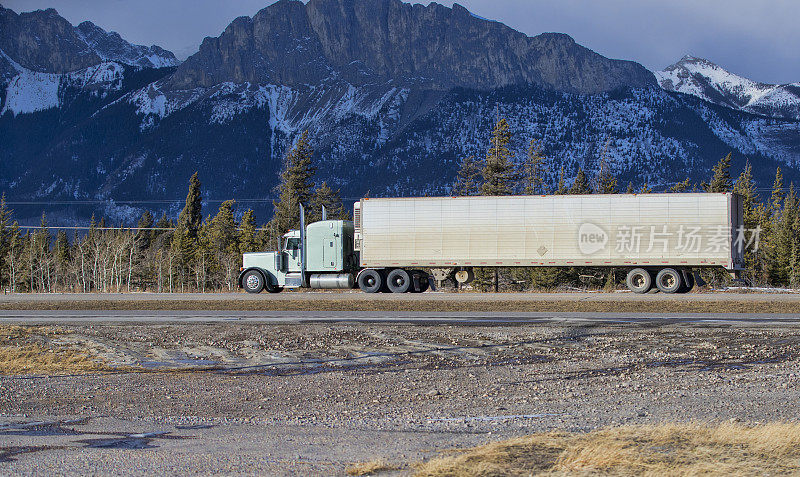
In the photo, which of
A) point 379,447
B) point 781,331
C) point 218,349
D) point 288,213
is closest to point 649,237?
point 781,331

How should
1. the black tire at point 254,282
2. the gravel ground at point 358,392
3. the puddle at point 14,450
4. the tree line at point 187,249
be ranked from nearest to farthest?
the puddle at point 14,450
the gravel ground at point 358,392
the black tire at point 254,282
the tree line at point 187,249

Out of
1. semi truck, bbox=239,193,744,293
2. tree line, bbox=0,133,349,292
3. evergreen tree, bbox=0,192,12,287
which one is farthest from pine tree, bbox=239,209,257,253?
semi truck, bbox=239,193,744,293

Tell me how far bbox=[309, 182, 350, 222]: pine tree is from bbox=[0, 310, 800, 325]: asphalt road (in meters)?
40.4

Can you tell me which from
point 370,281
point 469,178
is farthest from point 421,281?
point 469,178

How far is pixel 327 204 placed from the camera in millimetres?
74438

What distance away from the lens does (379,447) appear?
7.23 m

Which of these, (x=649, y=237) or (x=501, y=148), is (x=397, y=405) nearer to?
(x=649, y=237)

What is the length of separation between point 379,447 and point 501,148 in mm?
40217

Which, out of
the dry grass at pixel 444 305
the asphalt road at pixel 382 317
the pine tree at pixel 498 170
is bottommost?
the asphalt road at pixel 382 317

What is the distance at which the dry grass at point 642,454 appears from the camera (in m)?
6.13

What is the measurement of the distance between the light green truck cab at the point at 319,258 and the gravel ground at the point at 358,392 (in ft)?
49.4

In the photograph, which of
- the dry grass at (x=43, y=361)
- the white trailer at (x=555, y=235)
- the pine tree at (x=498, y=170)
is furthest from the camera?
the pine tree at (x=498, y=170)

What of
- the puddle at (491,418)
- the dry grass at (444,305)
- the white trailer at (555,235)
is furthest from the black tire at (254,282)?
the puddle at (491,418)

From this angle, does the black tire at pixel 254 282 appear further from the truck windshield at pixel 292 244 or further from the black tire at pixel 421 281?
the black tire at pixel 421 281
